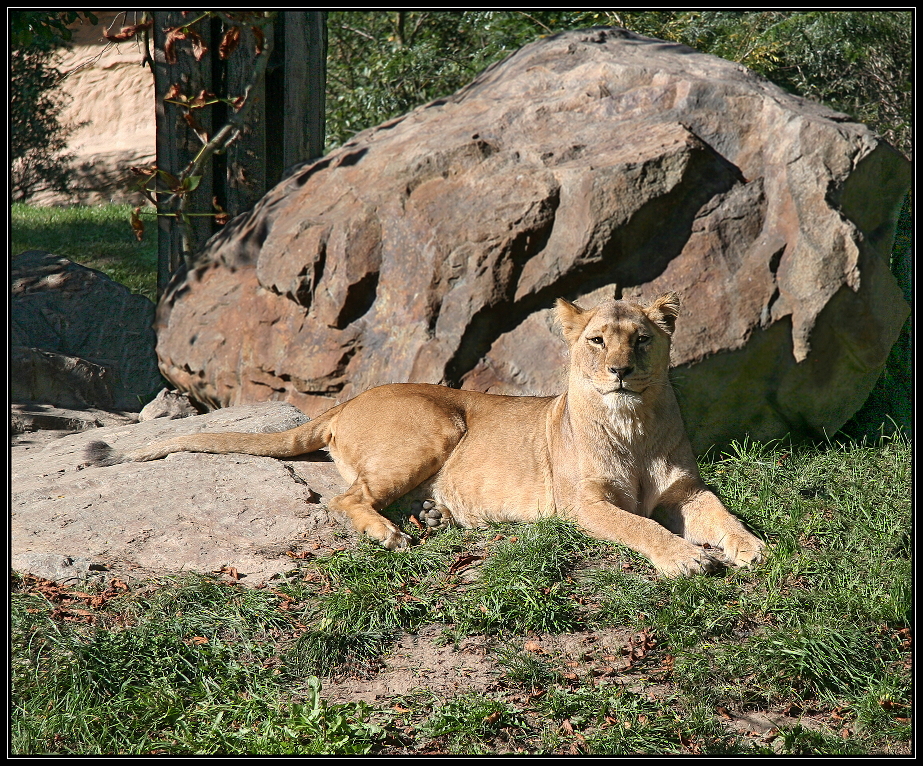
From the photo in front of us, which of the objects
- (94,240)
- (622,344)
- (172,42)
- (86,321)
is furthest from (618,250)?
(94,240)

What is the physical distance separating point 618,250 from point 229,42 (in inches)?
183

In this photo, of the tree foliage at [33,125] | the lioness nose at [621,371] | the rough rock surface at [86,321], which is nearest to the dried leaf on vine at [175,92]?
the rough rock surface at [86,321]

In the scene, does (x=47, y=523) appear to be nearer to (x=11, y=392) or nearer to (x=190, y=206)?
(x=11, y=392)

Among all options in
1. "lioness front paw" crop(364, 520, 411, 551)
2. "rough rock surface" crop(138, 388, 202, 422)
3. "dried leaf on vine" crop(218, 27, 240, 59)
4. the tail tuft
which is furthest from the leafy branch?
"lioness front paw" crop(364, 520, 411, 551)

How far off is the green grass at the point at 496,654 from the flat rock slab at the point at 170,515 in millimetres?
254

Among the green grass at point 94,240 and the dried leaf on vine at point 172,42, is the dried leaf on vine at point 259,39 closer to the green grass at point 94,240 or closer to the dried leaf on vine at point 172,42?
the dried leaf on vine at point 172,42

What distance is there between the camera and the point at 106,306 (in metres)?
10.9

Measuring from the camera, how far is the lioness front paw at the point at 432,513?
20.1 ft

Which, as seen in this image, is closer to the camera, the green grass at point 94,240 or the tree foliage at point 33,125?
the green grass at point 94,240

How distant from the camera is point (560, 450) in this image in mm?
5949

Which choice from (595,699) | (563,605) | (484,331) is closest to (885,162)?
(484,331)

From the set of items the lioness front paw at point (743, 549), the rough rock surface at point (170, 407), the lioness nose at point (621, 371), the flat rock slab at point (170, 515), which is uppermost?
the lioness nose at point (621, 371)

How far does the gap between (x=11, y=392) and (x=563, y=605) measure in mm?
6413

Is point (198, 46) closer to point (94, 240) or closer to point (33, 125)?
point (94, 240)
